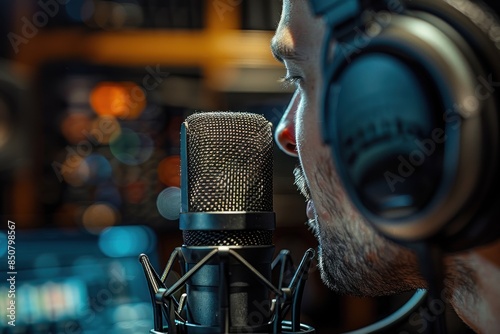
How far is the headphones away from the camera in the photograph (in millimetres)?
500

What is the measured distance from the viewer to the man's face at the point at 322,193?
0.73 metres

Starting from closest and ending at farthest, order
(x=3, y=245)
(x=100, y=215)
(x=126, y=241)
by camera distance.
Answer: (x=3, y=245) → (x=126, y=241) → (x=100, y=215)

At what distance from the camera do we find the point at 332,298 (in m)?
2.56

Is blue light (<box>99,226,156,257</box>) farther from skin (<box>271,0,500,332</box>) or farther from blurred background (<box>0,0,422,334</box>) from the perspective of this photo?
skin (<box>271,0,500,332</box>)

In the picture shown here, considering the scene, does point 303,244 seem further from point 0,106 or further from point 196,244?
point 196,244

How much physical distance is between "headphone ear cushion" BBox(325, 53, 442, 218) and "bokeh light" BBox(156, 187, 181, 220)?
6.10 ft

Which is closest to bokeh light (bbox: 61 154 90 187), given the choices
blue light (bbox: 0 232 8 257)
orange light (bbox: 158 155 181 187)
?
orange light (bbox: 158 155 181 187)

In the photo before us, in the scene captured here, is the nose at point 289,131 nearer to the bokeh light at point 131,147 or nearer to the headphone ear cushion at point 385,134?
the headphone ear cushion at point 385,134

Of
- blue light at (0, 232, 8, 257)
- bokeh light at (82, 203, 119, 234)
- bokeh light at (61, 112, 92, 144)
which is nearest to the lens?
blue light at (0, 232, 8, 257)

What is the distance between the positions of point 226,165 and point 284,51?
0.56 ft

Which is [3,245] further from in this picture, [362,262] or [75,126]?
[362,262]

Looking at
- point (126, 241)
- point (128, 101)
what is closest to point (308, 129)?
point (126, 241)

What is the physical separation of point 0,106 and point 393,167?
190cm

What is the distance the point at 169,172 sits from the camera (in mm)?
2449
